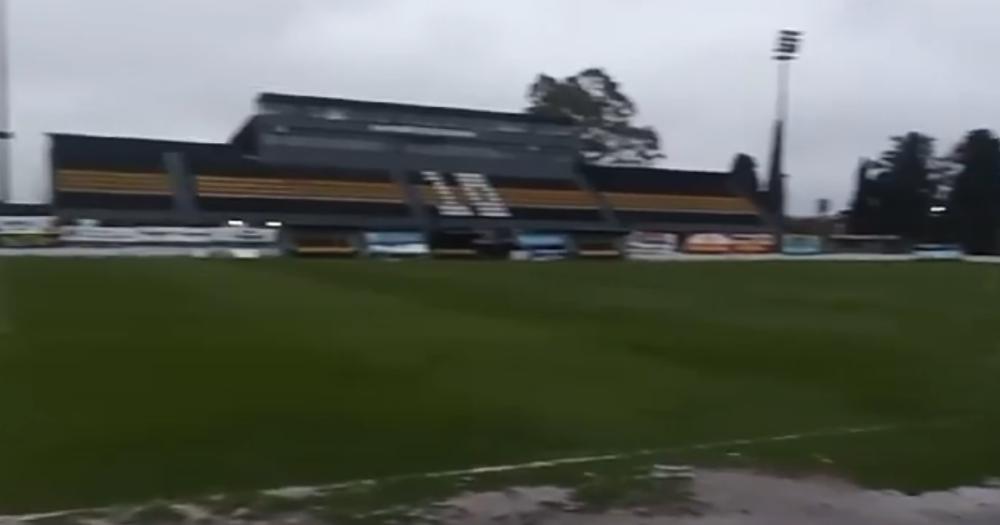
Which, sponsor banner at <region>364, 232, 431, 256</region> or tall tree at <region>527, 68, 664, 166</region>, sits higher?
tall tree at <region>527, 68, 664, 166</region>

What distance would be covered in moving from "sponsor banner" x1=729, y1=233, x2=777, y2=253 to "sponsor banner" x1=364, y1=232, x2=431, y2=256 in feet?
52.4

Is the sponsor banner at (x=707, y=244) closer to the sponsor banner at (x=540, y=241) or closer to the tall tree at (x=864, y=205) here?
the sponsor banner at (x=540, y=241)

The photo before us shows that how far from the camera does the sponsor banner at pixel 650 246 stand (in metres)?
48.1

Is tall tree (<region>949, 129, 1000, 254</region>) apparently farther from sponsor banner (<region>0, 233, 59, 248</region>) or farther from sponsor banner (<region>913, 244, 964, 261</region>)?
sponsor banner (<region>0, 233, 59, 248</region>)

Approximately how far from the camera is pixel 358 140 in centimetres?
6681

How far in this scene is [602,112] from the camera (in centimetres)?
10500

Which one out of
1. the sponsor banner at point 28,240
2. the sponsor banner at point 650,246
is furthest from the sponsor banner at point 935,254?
the sponsor banner at point 28,240

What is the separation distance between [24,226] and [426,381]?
33.9 meters

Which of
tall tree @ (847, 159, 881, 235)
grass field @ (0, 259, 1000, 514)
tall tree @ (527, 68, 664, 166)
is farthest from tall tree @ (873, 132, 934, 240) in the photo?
grass field @ (0, 259, 1000, 514)

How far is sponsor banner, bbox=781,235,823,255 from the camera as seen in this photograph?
185 ft

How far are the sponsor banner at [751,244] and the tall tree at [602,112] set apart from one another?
150ft

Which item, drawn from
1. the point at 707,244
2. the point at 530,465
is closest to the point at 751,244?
the point at 707,244

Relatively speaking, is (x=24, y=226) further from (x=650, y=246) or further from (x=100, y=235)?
(x=650, y=246)

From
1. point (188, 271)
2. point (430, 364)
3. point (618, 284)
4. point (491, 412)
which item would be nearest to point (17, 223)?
point (188, 271)
